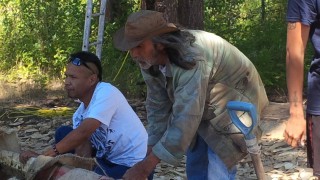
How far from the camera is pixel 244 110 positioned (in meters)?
3.37

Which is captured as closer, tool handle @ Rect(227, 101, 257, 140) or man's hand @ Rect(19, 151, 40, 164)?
tool handle @ Rect(227, 101, 257, 140)

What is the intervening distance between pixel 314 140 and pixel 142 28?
1.30m

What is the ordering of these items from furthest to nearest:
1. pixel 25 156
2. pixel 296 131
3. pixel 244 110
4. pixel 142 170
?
pixel 25 156, pixel 296 131, pixel 244 110, pixel 142 170

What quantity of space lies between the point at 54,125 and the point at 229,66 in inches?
215

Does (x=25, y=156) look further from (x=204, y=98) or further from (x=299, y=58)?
(x=299, y=58)

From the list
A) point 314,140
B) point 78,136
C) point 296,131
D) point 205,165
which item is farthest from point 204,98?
point 78,136

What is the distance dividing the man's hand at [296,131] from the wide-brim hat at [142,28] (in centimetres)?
87

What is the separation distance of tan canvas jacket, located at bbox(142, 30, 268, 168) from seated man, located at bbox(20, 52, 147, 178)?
0.36m

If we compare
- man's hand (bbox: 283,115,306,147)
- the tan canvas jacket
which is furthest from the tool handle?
man's hand (bbox: 283,115,306,147)

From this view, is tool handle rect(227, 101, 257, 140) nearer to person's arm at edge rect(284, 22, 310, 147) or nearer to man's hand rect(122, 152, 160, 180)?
person's arm at edge rect(284, 22, 310, 147)

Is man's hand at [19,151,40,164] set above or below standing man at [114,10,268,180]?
below

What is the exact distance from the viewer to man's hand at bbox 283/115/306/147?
3527mm

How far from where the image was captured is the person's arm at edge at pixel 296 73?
3.58 metres

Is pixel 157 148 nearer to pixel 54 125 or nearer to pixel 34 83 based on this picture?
pixel 54 125
